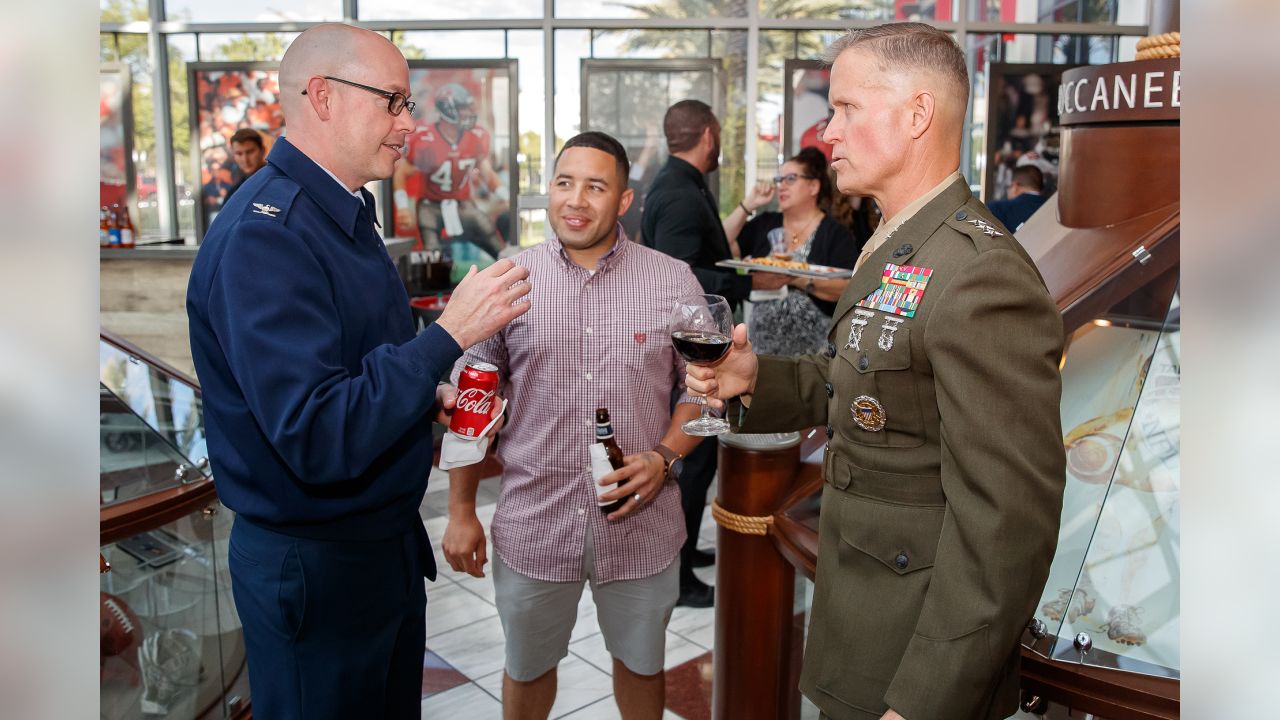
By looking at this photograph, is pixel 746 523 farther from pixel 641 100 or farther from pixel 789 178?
pixel 641 100

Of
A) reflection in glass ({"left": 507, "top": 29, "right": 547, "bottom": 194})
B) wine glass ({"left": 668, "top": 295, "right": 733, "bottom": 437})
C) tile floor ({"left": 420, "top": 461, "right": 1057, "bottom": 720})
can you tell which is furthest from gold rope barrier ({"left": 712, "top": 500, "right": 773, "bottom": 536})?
reflection in glass ({"left": 507, "top": 29, "right": 547, "bottom": 194})

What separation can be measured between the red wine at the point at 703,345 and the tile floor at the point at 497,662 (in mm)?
1671

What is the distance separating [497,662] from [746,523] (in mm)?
1590

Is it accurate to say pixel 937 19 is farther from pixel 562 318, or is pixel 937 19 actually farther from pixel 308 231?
pixel 308 231

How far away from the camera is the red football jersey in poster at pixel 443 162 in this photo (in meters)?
8.30

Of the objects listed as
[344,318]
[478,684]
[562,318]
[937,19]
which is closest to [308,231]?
[344,318]

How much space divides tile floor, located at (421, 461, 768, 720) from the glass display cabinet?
2.72ft

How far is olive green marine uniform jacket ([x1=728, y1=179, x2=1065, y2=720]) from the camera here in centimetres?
125

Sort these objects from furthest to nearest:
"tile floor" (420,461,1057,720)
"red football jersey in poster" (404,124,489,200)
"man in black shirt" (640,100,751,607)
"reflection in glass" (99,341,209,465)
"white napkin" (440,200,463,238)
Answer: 1. "white napkin" (440,200,463,238)
2. "red football jersey in poster" (404,124,489,200)
3. "man in black shirt" (640,100,751,607)
4. "tile floor" (420,461,1057,720)
5. "reflection in glass" (99,341,209,465)

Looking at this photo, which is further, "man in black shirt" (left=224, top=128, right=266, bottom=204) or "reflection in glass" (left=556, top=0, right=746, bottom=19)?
"reflection in glass" (left=556, top=0, right=746, bottom=19)

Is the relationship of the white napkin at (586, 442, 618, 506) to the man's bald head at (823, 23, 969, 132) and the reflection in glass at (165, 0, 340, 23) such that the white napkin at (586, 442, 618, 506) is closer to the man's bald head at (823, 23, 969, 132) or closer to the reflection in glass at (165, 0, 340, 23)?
the man's bald head at (823, 23, 969, 132)

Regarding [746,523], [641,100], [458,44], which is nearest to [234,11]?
[458,44]

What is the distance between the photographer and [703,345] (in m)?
1.84

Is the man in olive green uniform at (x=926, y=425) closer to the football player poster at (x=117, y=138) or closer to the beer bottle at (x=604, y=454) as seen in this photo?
the beer bottle at (x=604, y=454)
